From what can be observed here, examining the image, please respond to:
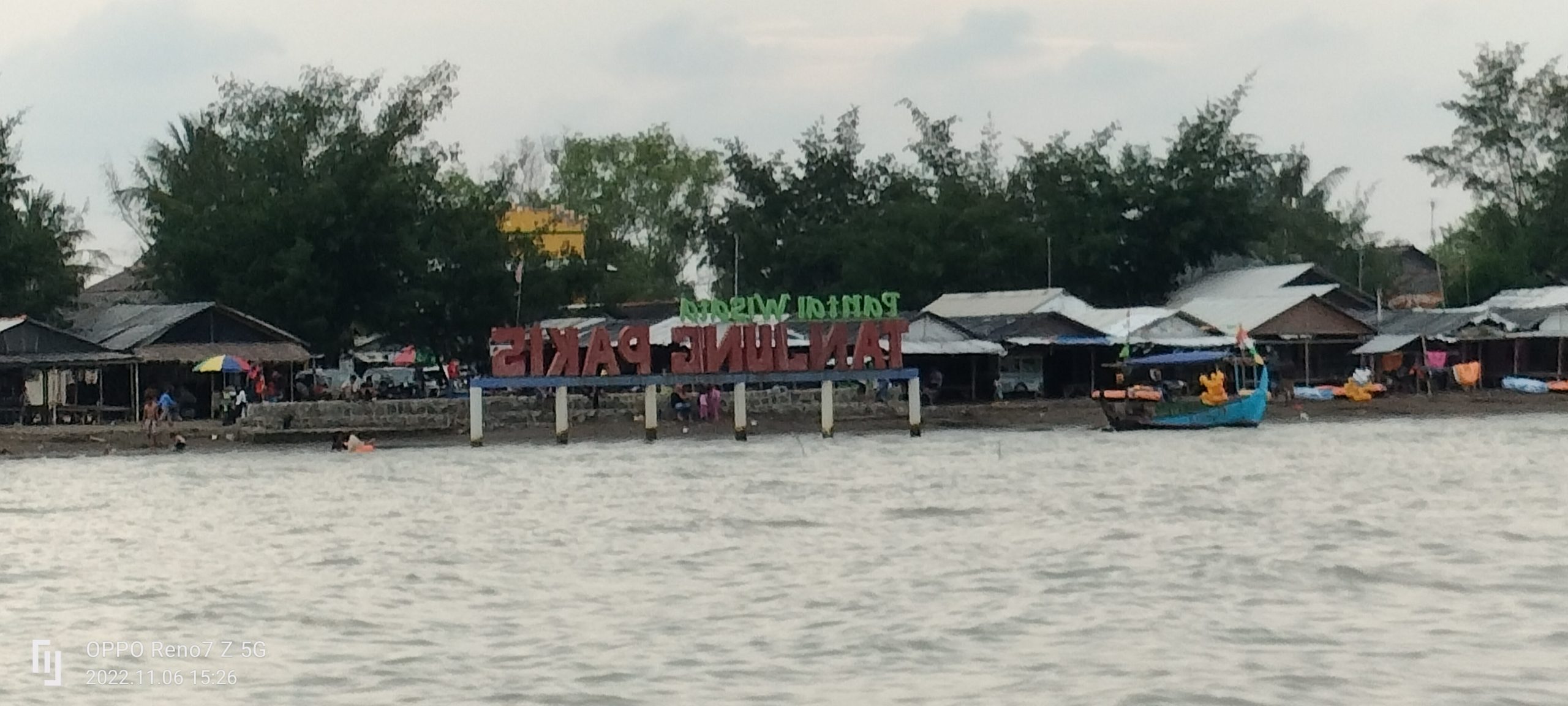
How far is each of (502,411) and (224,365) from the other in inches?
217

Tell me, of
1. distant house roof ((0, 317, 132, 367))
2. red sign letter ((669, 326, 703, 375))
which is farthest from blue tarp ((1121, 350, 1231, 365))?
distant house roof ((0, 317, 132, 367))

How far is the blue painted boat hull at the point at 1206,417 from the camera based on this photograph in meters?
42.8

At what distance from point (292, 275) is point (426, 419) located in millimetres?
6842

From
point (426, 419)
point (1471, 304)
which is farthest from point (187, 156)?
point (1471, 304)

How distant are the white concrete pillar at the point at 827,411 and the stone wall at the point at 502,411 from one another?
3705mm

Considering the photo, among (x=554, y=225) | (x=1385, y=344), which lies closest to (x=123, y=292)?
(x=554, y=225)

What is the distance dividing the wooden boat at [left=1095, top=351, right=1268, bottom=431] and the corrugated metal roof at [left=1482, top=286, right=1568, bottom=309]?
14944 mm

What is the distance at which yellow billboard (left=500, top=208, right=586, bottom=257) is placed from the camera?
63.0 m

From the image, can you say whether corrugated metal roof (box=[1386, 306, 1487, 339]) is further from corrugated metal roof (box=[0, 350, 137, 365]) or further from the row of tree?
corrugated metal roof (box=[0, 350, 137, 365])

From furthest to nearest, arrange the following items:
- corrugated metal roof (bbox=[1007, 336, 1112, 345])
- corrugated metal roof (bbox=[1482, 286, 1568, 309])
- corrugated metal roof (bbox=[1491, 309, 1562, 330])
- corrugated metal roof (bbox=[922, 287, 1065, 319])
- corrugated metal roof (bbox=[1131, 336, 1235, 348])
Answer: corrugated metal roof (bbox=[1482, 286, 1568, 309]), corrugated metal roof (bbox=[1491, 309, 1562, 330]), corrugated metal roof (bbox=[922, 287, 1065, 319]), corrugated metal roof (bbox=[1131, 336, 1235, 348]), corrugated metal roof (bbox=[1007, 336, 1112, 345])

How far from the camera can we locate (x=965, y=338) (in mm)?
48500

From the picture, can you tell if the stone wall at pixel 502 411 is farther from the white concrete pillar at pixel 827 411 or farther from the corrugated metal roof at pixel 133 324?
the white concrete pillar at pixel 827 411

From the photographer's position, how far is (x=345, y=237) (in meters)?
50.2

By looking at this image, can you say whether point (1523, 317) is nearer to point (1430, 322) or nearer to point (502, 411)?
point (1430, 322)
